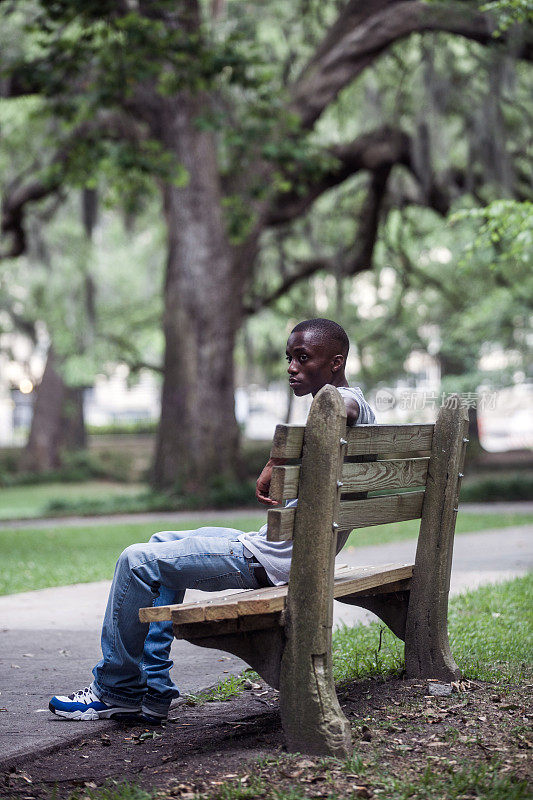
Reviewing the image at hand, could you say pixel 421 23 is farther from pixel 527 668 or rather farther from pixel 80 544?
pixel 527 668

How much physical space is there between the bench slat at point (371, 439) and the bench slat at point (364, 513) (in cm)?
19

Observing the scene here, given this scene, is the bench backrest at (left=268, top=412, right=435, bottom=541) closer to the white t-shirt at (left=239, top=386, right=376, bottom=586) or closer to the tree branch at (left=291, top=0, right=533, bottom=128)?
the white t-shirt at (left=239, top=386, right=376, bottom=586)

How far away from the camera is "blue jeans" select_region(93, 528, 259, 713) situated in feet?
12.6

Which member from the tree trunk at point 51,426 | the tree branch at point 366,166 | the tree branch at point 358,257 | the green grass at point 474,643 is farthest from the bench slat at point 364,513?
the tree trunk at point 51,426

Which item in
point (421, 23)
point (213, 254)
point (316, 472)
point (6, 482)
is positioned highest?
point (421, 23)

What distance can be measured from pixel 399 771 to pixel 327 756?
9.7 inches

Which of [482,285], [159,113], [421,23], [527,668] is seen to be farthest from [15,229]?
[527,668]

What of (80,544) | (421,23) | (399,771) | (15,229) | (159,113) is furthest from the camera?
(15,229)

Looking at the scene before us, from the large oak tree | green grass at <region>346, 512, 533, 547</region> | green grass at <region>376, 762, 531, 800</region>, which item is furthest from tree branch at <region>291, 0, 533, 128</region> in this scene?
green grass at <region>376, 762, 531, 800</region>

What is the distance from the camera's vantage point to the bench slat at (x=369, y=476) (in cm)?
341

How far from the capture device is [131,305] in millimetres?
27734

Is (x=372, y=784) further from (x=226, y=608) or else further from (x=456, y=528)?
(x=456, y=528)

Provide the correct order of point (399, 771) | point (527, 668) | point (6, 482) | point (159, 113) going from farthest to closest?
1. point (6, 482)
2. point (159, 113)
3. point (527, 668)
4. point (399, 771)

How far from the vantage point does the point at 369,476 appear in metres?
3.88
